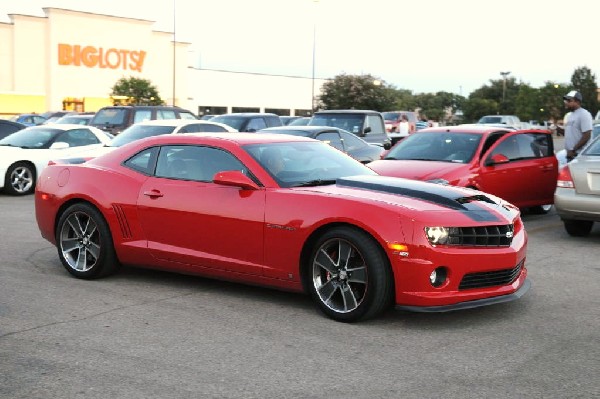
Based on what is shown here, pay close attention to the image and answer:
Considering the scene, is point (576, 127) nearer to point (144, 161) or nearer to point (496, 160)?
point (496, 160)

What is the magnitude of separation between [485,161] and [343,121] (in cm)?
965

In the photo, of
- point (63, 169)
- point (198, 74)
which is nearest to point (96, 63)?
point (198, 74)

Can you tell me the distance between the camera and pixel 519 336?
575 cm

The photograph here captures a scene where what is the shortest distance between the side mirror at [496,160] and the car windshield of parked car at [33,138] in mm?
9124

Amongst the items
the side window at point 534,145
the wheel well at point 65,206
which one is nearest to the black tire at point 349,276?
the wheel well at point 65,206

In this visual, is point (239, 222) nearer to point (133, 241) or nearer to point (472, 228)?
point (133, 241)

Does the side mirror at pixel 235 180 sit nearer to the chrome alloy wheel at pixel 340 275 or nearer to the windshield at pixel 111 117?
the chrome alloy wheel at pixel 340 275

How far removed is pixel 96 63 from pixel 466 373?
72772 mm

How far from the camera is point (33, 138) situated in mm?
16484

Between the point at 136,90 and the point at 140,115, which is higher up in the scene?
the point at 136,90

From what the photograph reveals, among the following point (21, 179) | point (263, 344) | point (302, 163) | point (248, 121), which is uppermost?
point (248, 121)

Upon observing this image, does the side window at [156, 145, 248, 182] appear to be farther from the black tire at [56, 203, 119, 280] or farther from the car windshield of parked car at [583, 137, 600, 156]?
the car windshield of parked car at [583, 137, 600, 156]

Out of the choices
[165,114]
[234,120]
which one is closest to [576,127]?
[234,120]

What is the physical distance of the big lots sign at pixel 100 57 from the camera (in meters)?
71.8
